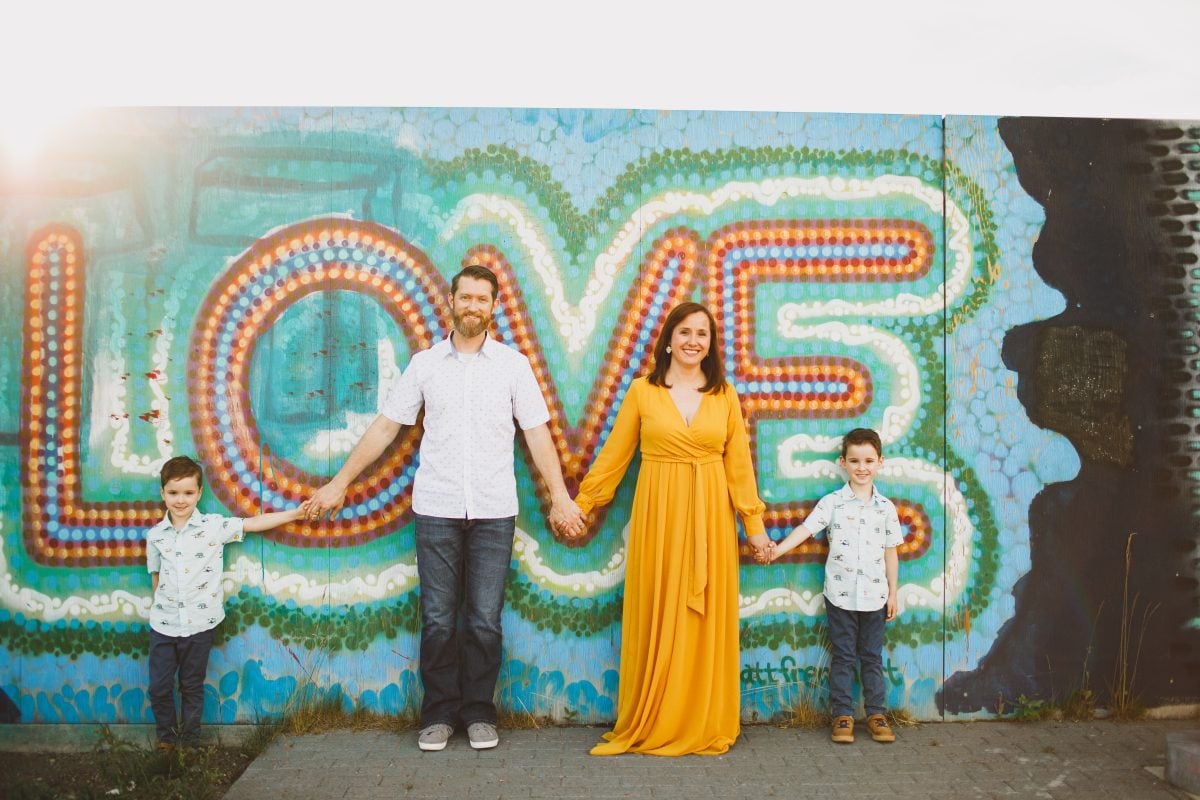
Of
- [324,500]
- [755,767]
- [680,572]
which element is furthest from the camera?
[324,500]

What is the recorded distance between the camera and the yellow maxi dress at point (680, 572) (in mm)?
4008

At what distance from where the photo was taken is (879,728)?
13.7ft

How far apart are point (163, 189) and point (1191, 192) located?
5.47m

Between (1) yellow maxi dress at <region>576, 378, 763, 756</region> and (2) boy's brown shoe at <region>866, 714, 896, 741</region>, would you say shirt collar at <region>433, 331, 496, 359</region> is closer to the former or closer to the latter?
(1) yellow maxi dress at <region>576, 378, 763, 756</region>

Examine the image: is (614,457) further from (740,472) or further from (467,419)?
(467,419)

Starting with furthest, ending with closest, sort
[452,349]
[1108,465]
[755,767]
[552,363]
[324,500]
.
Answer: [1108,465]
[552,363]
[324,500]
[452,349]
[755,767]

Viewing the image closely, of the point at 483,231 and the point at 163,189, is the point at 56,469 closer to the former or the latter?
the point at 163,189

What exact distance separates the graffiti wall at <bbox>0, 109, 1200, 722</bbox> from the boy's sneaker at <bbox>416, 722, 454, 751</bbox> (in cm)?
36

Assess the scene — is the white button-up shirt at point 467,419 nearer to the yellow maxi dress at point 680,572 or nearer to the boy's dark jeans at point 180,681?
the yellow maxi dress at point 680,572

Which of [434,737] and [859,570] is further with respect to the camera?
[859,570]

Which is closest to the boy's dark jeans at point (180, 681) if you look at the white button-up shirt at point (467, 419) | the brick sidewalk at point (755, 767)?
the brick sidewalk at point (755, 767)

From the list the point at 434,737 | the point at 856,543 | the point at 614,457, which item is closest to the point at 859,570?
the point at 856,543

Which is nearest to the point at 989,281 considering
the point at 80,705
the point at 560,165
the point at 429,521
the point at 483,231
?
the point at 560,165

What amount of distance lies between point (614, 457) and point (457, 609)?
1.08 metres
